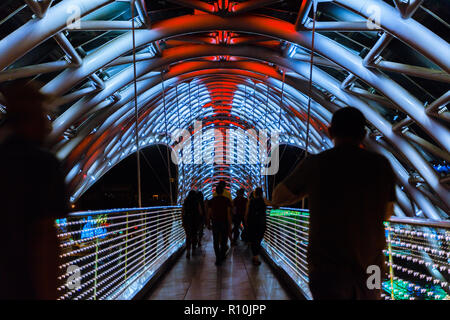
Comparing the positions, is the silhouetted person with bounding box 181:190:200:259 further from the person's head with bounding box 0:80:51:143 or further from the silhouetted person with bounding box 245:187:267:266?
the person's head with bounding box 0:80:51:143

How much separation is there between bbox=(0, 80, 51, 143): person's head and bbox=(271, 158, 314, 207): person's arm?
146cm

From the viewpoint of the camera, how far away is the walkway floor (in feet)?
20.6

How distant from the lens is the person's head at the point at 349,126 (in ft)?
8.34

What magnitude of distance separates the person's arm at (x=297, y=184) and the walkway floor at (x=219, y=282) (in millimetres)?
3953

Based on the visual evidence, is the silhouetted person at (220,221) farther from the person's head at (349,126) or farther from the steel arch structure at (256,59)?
the person's head at (349,126)

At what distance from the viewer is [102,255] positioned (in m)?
5.39

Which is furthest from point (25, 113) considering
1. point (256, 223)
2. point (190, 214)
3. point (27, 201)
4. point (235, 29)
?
point (235, 29)

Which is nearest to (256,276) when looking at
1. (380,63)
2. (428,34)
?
(428,34)

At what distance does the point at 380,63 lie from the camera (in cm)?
1591

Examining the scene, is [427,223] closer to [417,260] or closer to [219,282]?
[417,260]

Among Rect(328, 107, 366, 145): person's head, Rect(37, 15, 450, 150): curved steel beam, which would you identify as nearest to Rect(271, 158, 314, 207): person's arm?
Rect(328, 107, 366, 145): person's head

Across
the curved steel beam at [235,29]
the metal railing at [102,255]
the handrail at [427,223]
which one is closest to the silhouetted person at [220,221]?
the metal railing at [102,255]

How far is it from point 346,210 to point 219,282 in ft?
18.0

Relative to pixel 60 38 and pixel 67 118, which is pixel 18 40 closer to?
pixel 60 38
